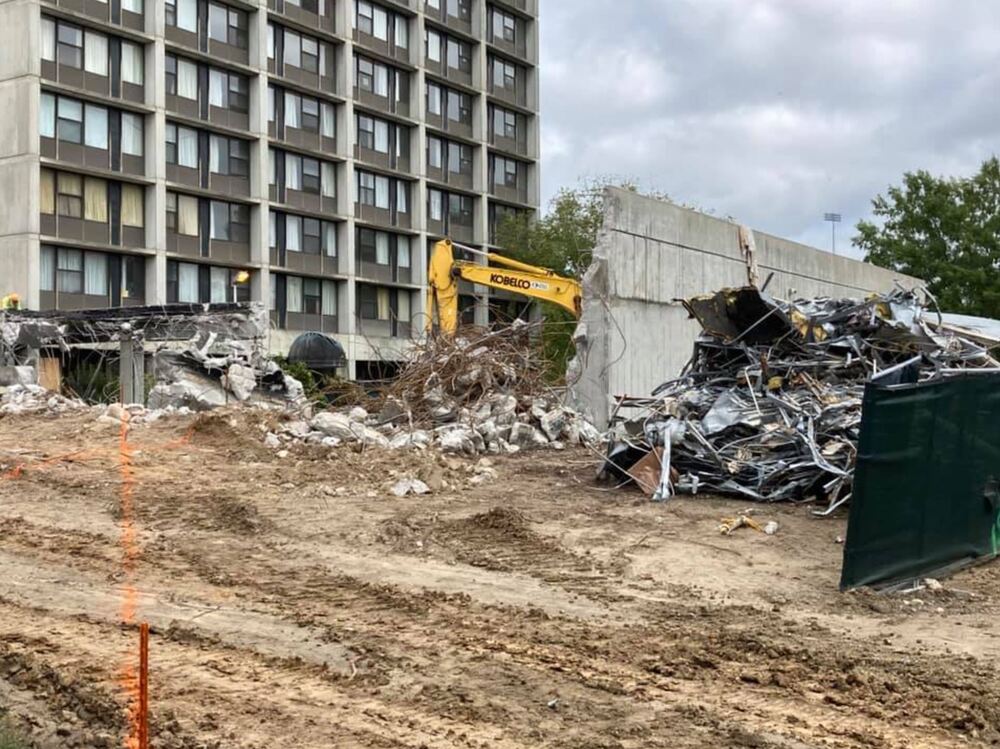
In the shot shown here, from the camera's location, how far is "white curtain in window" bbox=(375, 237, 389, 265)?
162 ft

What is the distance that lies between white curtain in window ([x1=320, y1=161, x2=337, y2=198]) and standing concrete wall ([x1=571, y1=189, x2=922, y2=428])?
96.8 ft

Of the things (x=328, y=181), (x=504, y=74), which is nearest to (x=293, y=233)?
(x=328, y=181)

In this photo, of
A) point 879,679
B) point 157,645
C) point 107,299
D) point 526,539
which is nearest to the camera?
point 879,679

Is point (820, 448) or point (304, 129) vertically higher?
point (304, 129)

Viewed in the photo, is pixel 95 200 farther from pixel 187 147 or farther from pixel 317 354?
pixel 317 354

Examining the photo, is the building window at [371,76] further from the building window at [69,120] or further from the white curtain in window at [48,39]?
the white curtain in window at [48,39]

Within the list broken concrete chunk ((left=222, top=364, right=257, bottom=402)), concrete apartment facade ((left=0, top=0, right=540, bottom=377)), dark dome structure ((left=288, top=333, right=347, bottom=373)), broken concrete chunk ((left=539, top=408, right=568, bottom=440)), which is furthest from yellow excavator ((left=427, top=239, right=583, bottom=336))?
concrete apartment facade ((left=0, top=0, right=540, bottom=377))

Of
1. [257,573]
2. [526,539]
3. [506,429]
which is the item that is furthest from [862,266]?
[257,573]

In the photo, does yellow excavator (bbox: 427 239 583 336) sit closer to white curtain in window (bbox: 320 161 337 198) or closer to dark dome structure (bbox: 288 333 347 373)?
dark dome structure (bbox: 288 333 347 373)

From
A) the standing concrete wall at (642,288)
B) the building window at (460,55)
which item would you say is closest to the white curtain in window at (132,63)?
the building window at (460,55)

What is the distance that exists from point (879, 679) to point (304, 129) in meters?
43.5

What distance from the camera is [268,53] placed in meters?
44.3

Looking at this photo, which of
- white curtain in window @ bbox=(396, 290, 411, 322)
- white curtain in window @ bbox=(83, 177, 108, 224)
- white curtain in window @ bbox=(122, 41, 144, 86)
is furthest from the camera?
white curtain in window @ bbox=(396, 290, 411, 322)

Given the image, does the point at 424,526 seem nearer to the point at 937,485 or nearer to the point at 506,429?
the point at 937,485
